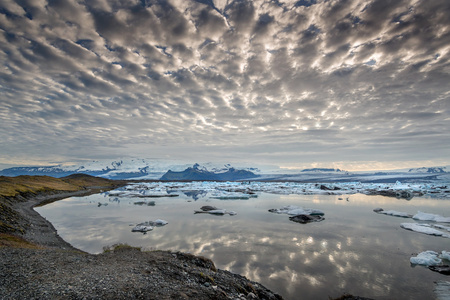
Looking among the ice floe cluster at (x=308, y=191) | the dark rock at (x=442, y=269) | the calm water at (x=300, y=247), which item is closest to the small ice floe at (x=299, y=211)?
the calm water at (x=300, y=247)

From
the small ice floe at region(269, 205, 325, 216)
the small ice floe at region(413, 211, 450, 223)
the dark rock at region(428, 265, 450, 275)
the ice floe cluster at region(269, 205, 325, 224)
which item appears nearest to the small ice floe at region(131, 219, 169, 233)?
the ice floe cluster at region(269, 205, 325, 224)

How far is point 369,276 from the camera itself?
13.5 metres

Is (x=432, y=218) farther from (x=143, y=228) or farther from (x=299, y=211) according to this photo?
(x=143, y=228)

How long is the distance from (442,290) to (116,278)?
16837 millimetres

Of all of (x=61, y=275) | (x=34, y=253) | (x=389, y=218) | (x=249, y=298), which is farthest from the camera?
(x=389, y=218)

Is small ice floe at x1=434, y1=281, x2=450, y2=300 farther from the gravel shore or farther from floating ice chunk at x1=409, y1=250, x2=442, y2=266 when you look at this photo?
the gravel shore

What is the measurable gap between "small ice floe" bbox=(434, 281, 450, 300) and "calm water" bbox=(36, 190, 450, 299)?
282 millimetres

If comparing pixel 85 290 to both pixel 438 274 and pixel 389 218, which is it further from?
pixel 389 218

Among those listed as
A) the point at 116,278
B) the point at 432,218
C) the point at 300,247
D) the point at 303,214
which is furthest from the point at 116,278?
the point at 432,218

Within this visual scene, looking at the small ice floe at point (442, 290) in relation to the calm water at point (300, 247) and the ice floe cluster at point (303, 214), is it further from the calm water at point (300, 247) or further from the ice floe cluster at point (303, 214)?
the ice floe cluster at point (303, 214)

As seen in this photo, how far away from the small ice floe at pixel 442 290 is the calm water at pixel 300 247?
0.28m

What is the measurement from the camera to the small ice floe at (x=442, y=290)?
1103 centimetres

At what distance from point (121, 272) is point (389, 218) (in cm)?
3805

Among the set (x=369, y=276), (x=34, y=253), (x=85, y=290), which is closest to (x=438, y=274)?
(x=369, y=276)
